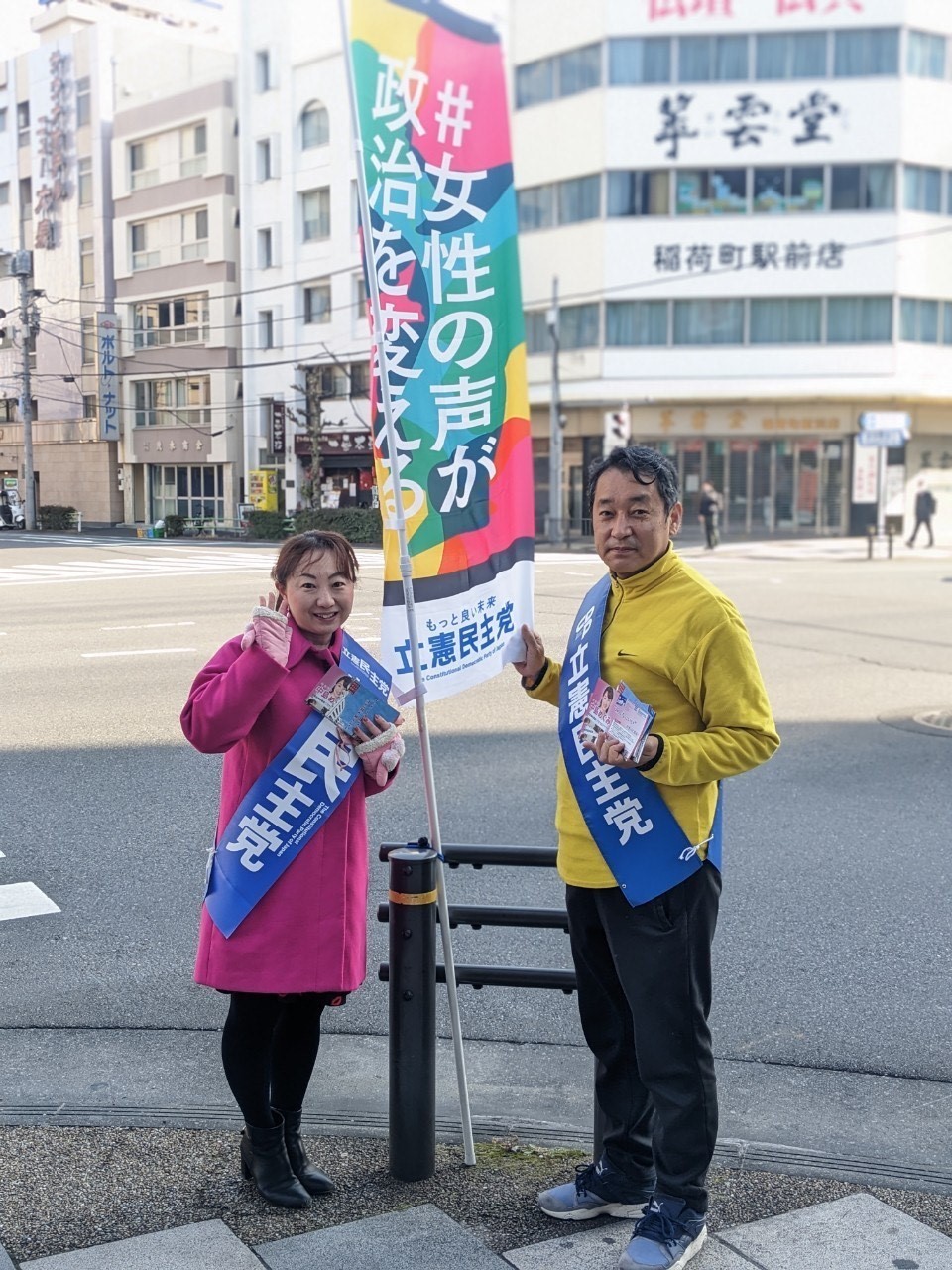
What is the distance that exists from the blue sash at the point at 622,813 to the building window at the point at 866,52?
125ft

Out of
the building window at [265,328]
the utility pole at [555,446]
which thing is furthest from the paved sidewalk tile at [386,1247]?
the building window at [265,328]

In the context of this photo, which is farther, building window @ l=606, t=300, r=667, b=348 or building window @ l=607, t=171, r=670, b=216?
building window @ l=606, t=300, r=667, b=348

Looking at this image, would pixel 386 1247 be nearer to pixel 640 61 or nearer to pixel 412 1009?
pixel 412 1009

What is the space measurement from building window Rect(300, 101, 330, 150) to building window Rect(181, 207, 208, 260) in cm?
592

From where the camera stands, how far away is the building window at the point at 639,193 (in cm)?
3747

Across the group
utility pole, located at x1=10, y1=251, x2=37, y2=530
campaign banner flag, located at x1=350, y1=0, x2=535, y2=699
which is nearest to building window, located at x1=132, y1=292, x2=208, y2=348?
utility pole, located at x1=10, y1=251, x2=37, y2=530

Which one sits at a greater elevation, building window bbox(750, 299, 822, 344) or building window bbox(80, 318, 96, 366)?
building window bbox(80, 318, 96, 366)

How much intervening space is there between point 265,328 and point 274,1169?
4767 cm

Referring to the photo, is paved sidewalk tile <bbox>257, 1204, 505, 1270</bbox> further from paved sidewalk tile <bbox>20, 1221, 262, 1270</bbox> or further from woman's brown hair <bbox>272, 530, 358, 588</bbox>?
woman's brown hair <bbox>272, 530, 358, 588</bbox>

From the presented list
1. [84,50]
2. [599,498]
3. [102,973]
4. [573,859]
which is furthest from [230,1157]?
[84,50]

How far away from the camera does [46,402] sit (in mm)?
58625

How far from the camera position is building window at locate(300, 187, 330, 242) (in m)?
46.1

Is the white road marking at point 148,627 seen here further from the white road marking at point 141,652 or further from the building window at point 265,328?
the building window at point 265,328

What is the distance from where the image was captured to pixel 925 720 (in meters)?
9.73
